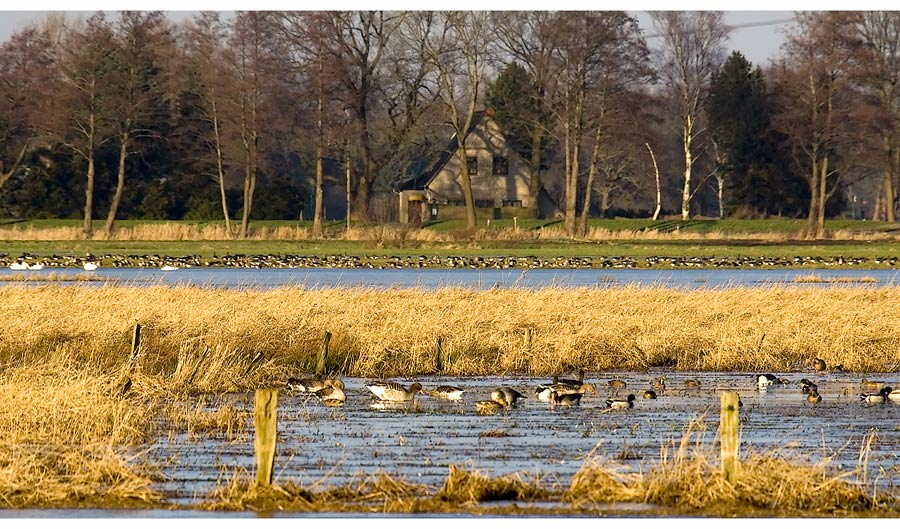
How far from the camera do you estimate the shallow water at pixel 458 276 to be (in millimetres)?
Result: 41969

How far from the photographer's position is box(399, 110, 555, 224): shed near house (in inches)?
3191

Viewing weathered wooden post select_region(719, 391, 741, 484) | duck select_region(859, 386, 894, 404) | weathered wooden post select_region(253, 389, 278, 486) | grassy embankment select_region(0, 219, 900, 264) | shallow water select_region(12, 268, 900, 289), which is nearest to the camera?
weathered wooden post select_region(719, 391, 741, 484)

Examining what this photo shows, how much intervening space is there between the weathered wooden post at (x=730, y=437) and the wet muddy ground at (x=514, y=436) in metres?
1.47

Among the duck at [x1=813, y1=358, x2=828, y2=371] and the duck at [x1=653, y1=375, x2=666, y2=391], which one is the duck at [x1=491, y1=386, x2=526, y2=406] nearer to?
the duck at [x1=653, y1=375, x2=666, y2=391]

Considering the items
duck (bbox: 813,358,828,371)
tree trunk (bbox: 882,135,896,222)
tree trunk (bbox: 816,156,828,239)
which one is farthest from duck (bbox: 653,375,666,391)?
tree trunk (bbox: 882,135,896,222)

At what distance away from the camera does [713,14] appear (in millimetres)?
77312

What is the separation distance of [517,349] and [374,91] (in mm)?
47931

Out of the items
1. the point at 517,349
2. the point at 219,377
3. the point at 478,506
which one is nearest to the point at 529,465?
the point at 478,506

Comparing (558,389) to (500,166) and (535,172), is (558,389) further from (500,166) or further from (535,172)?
(500,166)

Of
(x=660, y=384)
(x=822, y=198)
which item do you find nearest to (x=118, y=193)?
(x=822, y=198)

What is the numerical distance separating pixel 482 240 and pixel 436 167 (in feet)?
60.9

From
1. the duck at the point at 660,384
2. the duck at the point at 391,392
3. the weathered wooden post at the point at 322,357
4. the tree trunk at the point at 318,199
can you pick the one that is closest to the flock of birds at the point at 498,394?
the duck at the point at 391,392

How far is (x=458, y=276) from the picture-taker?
1847 inches

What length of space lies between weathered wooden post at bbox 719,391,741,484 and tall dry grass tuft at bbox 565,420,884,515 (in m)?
0.08
